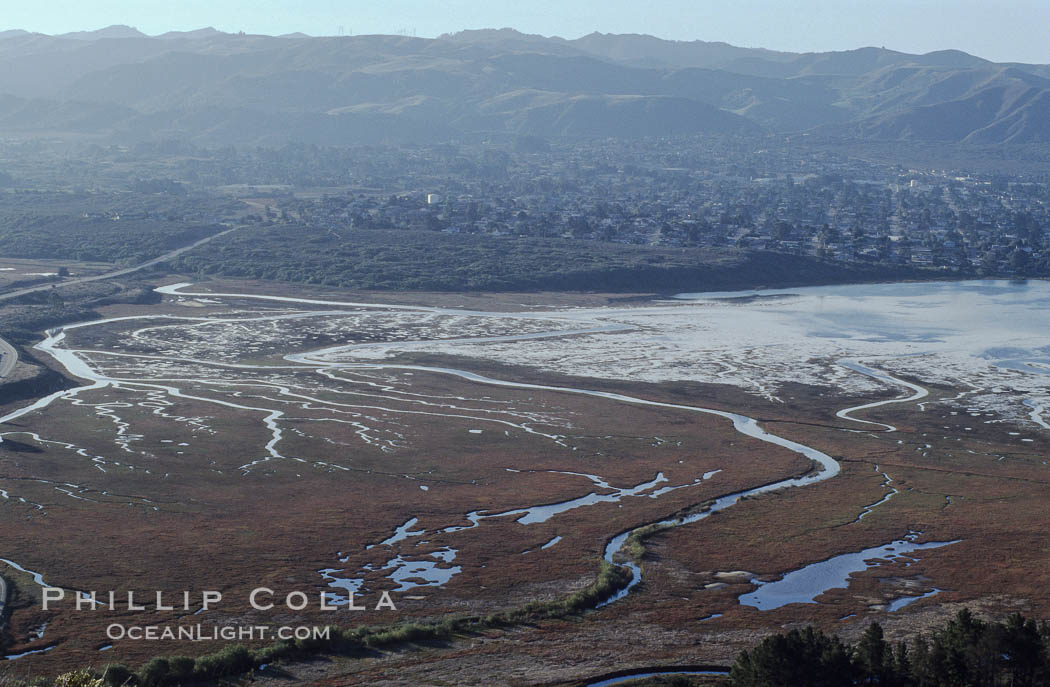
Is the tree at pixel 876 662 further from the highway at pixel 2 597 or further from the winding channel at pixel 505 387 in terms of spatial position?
the highway at pixel 2 597

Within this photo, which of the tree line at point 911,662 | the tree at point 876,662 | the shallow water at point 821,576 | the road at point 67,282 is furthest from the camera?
the road at point 67,282

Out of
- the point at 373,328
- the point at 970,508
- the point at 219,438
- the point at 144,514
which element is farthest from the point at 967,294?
the point at 144,514

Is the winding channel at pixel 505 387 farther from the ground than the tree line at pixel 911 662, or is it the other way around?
the tree line at pixel 911 662

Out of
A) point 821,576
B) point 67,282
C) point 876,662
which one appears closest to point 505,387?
point 821,576

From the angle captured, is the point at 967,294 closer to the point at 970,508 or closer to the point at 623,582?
the point at 970,508

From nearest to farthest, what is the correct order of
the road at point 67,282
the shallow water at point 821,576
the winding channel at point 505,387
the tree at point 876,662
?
the tree at point 876,662
the shallow water at point 821,576
the winding channel at point 505,387
the road at point 67,282

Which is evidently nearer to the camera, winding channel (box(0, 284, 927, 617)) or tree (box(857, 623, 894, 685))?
tree (box(857, 623, 894, 685))

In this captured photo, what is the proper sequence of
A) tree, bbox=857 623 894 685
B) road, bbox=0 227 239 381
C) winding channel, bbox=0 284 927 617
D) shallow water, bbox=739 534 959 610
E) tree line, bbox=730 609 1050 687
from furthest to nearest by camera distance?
road, bbox=0 227 239 381, winding channel, bbox=0 284 927 617, shallow water, bbox=739 534 959 610, tree, bbox=857 623 894 685, tree line, bbox=730 609 1050 687

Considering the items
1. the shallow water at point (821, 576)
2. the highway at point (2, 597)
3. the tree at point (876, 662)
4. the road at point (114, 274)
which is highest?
the road at point (114, 274)

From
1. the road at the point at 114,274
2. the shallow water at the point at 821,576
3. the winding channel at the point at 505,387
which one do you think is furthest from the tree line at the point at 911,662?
the road at the point at 114,274

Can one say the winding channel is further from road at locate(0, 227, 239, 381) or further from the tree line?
the tree line

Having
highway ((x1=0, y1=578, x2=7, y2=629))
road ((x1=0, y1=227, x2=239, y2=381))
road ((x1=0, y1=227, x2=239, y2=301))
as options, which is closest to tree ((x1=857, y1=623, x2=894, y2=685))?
highway ((x1=0, y1=578, x2=7, y2=629))
